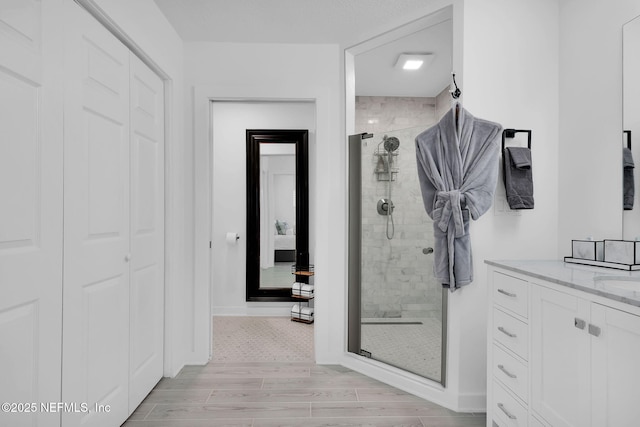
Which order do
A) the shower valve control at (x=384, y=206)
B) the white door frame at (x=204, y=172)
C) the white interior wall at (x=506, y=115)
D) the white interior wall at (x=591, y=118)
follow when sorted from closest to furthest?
the white interior wall at (x=591, y=118) → the white interior wall at (x=506, y=115) → the shower valve control at (x=384, y=206) → the white door frame at (x=204, y=172)

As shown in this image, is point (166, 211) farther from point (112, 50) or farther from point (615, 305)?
point (615, 305)

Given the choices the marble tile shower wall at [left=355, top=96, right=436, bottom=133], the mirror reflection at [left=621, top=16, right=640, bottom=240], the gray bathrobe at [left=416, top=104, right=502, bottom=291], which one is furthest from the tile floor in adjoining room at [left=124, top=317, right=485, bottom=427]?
the marble tile shower wall at [left=355, top=96, right=436, bottom=133]

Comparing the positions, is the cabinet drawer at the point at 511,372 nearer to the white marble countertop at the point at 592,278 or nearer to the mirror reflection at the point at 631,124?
the white marble countertop at the point at 592,278

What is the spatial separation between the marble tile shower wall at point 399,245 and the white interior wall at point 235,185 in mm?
1251

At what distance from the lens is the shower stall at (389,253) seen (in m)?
2.43

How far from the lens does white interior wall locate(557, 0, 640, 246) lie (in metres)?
1.73

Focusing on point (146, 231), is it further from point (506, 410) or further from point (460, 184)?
point (506, 410)

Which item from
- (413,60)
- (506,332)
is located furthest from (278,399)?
(413,60)

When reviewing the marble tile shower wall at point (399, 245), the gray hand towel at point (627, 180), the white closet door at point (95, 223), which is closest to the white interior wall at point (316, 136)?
the marble tile shower wall at point (399, 245)

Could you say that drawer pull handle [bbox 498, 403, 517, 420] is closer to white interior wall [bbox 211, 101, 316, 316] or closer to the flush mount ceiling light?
white interior wall [bbox 211, 101, 316, 316]

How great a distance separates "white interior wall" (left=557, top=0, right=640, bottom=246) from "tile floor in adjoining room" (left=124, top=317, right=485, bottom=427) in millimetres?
1320

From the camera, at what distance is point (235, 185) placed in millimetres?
3844

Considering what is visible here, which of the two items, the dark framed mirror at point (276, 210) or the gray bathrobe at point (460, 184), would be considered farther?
the dark framed mirror at point (276, 210)

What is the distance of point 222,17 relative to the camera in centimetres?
234
